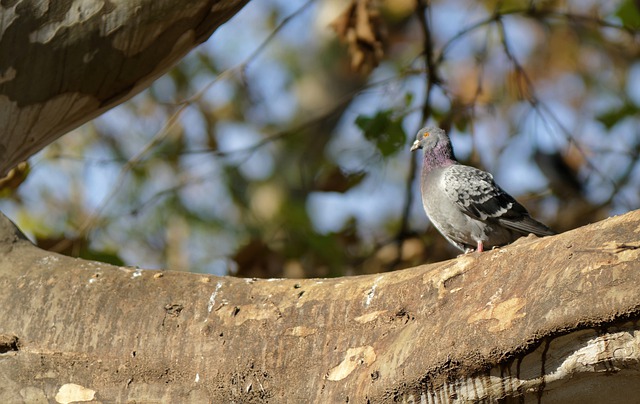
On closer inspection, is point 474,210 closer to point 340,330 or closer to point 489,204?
point 489,204

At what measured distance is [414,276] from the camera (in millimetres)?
2914

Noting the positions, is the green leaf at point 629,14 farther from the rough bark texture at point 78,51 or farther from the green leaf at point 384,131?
the rough bark texture at point 78,51

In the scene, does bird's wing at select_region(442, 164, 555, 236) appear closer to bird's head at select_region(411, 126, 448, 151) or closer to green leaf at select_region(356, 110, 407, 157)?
bird's head at select_region(411, 126, 448, 151)

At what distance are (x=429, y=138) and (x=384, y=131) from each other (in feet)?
1.95

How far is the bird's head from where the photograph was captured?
5.01 metres

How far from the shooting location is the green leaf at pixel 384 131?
5.54 metres

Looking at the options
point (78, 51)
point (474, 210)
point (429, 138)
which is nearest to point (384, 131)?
point (429, 138)

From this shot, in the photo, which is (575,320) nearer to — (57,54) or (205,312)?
(205,312)

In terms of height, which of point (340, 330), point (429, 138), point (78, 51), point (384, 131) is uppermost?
point (78, 51)

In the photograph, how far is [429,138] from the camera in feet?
16.5

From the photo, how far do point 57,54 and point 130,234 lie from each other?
566cm

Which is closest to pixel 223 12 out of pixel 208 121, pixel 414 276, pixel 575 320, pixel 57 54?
pixel 57 54

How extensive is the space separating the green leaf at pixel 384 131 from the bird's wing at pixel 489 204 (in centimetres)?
97

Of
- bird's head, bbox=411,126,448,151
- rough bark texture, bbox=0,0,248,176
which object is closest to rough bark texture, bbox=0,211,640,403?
rough bark texture, bbox=0,0,248,176
